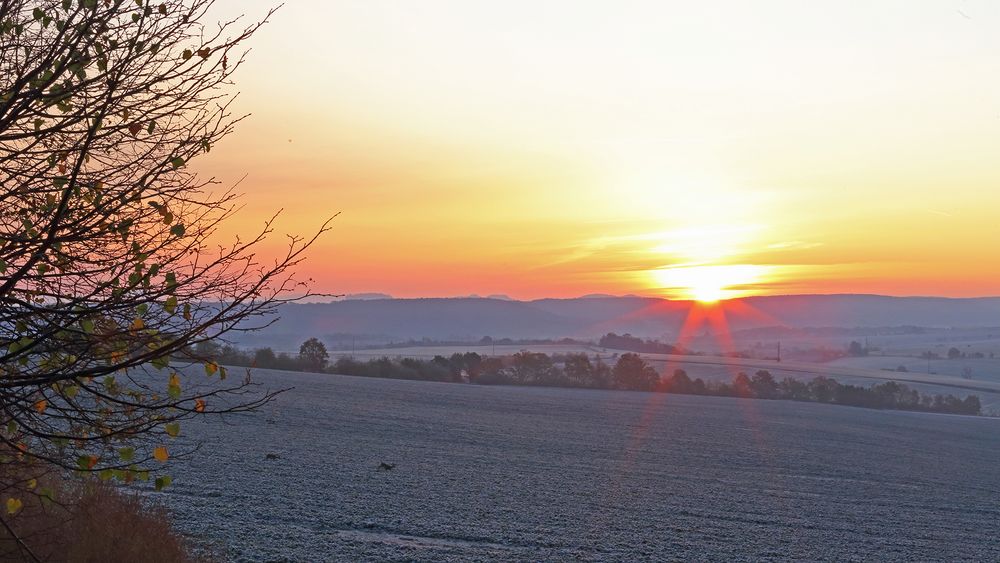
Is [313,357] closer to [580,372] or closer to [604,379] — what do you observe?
[580,372]

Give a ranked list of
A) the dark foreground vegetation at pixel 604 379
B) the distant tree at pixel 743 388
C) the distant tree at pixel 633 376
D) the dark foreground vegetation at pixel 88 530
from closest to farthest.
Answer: the dark foreground vegetation at pixel 88 530 → the dark foreground vegetation at pixel 604 379 → the distant tree at pixel 633 376 → the distant tree at pixel 743 388

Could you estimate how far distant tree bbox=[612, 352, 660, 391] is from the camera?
306 ft

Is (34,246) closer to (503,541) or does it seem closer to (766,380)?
(503,541)

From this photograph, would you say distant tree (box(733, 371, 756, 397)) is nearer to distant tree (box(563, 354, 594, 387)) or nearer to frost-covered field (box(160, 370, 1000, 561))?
distant tree (box(563, 354, 594, 387))

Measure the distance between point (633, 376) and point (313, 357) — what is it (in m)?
35.3

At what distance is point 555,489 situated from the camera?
2727 centimetres

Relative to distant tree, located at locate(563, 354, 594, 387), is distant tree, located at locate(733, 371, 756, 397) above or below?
below

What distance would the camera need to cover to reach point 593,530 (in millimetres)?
21359

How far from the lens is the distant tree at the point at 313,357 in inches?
3083

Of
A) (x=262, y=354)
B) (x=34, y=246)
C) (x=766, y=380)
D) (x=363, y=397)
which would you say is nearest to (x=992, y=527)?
(x=34, y=246)

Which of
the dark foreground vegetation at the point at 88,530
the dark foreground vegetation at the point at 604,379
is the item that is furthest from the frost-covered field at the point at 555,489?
the dark foreground vegetation at the point at 604,379

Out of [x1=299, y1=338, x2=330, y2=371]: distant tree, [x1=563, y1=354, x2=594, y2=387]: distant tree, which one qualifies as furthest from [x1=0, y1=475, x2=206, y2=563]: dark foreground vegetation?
[x1=563, y1=354, x2=594, y2=387]: distant tree

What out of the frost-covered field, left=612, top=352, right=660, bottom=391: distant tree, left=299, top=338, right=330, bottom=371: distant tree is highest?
left=299, top=338, right=330, bottom=371: distant tree

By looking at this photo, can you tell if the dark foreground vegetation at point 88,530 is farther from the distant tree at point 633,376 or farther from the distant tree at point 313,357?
the distant tree at point 633,376
